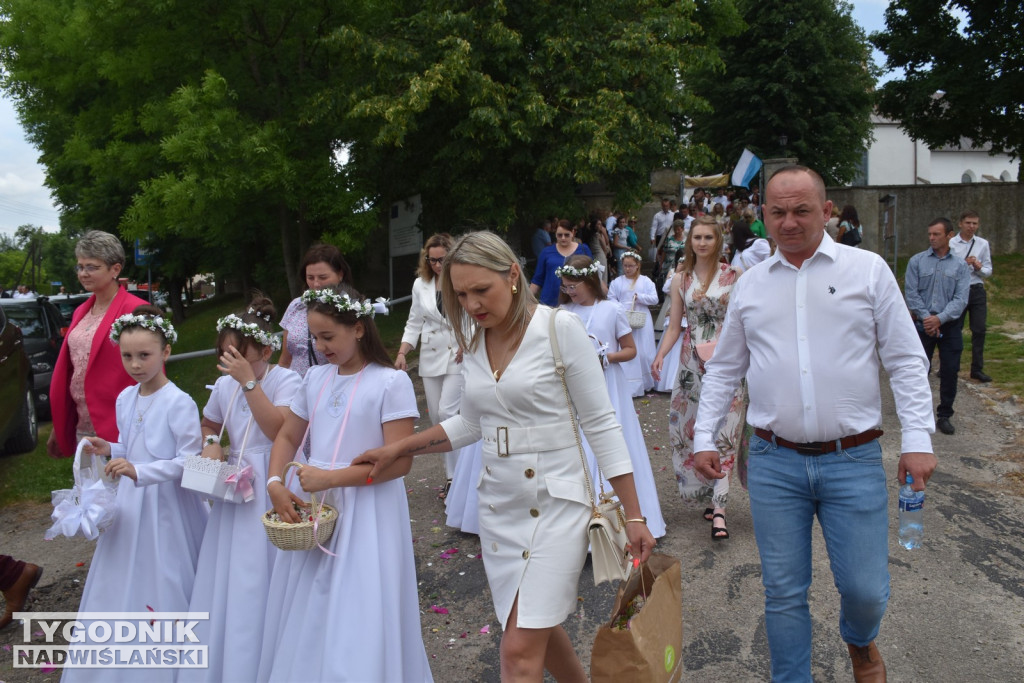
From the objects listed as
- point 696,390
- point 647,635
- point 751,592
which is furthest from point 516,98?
point 647,635

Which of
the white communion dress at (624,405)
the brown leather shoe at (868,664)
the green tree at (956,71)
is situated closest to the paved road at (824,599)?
the white communion dress at (624,405)

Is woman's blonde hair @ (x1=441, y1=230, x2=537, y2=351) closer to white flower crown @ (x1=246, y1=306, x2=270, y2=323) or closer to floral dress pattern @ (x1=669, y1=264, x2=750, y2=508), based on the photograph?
white flower crown @ (x1=246, y1=306, x2=270, y2=323)

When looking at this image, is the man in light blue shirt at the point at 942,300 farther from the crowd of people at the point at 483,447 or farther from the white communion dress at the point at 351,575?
the white communion dress at the point at 351,575

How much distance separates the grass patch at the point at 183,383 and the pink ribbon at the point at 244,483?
5.40 m

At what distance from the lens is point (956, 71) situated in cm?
2402

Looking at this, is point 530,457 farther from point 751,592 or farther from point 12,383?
point 12,383

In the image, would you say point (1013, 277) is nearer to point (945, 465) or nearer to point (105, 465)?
point (945, 465)

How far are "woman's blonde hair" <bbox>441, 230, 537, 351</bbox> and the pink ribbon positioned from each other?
1400 mm

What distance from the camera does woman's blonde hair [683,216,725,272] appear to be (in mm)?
5957

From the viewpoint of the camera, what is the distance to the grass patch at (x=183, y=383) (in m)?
8.70

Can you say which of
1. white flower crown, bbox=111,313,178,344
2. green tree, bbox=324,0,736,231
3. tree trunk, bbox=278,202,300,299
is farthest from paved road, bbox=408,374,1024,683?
tree trunk, bbox=278,202,300,299

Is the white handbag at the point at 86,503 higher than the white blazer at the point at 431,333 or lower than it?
lower

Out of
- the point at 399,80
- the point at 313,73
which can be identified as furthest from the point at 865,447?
the point at 313,73

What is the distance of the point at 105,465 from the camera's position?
161 inches
